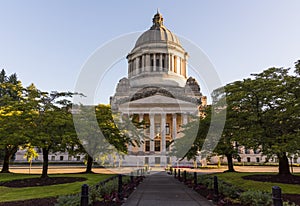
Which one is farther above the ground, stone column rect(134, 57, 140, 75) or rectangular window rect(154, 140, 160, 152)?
stone column rect(134, 57, 140, 75)

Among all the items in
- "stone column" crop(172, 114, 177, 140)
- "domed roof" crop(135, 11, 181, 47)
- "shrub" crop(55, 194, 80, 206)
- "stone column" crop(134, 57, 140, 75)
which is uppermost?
"domed roof" crop(135, 11, 181, 47)

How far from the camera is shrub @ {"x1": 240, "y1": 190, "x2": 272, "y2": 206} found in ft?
29.4

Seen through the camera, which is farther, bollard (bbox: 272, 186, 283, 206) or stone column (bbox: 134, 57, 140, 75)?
stone column (bbox: 134, 57, 140, 75)

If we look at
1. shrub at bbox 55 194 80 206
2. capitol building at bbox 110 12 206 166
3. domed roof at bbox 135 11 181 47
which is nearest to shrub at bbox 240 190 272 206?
shrub at bbox 55 194 80 206

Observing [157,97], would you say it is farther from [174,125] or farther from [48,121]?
[48,121]

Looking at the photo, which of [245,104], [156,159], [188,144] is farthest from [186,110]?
[245,104]

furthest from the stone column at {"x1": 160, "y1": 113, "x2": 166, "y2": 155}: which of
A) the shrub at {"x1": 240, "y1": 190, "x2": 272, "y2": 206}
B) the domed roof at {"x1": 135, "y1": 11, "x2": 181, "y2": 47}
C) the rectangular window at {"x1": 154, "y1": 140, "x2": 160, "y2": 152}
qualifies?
the shrub at {"x1": 240, "y1": 190, "x2": 272, "y2": 206}

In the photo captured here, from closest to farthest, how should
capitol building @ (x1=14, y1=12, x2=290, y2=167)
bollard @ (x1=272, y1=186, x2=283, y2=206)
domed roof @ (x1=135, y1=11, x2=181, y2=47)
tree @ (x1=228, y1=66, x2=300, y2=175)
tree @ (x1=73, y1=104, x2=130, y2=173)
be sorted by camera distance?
bollard @ (x1=272, y1=186, x2=283, y2=206), tree @ (x1=228, y1=66, x2=300, y2=175), tree @ (x1=73, y1=104, x2=130, y2=173), capitol building @ (x1=14, y1=12, x2=290, y2=167), domed roof @ (x1=135, y1=11, x2=181, y2=47)

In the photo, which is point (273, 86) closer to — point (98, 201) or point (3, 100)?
point (98, 201)

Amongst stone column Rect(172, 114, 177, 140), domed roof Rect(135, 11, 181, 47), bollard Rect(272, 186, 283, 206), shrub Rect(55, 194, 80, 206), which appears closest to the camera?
bollard Rect(272, 186, 283, 206)

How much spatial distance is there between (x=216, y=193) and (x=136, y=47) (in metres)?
76.6

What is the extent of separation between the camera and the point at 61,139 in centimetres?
1792

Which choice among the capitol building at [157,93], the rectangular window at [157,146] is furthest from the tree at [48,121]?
the rectangular window at [157,146]

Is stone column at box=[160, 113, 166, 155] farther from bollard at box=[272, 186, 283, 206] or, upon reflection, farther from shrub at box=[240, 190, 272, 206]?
bollard at box=[272, 186, 283, 206]
